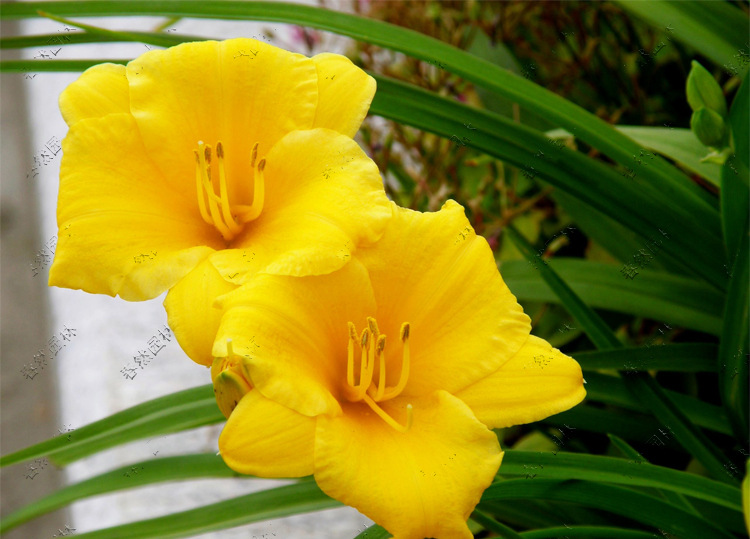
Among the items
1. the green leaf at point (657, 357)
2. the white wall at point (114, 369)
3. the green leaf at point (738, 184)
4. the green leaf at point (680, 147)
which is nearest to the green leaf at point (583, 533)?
the green leaf at point (657, 357)

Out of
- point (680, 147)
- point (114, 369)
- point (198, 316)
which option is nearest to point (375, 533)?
point (198, 316)

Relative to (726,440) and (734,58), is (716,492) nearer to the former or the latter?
(726,440)

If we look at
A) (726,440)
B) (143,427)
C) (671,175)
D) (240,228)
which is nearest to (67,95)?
(240,228)

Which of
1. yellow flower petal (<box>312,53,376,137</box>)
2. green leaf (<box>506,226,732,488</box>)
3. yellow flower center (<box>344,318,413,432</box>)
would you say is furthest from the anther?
green leaf (<box>506,226,732,488</box>)

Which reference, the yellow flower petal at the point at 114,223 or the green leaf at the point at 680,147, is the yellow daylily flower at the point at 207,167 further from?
the green leaf at the point at 680,147

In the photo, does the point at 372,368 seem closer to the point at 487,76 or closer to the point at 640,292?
the point at 487,76
